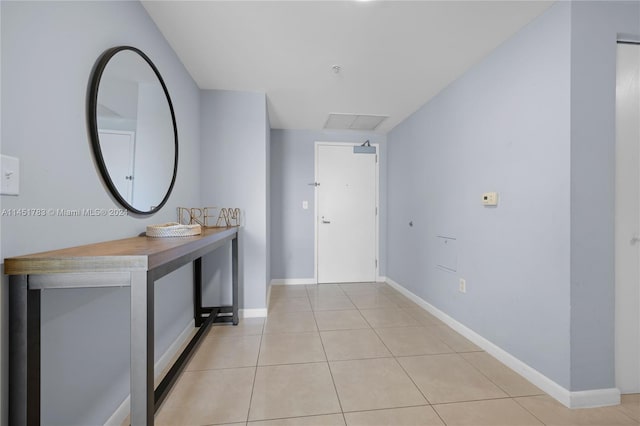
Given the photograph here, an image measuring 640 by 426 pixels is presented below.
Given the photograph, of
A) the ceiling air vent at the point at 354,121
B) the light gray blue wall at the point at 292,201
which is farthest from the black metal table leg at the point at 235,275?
the ceiling air vent at the point at 354,121

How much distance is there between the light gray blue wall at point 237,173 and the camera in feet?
8.65

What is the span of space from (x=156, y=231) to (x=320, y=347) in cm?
145

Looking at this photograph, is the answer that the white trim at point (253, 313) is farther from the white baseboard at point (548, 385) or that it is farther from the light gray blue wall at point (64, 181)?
the white baseboard at point (548, 385)

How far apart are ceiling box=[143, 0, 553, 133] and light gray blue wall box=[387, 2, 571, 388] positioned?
258mm

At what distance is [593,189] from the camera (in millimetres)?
1473

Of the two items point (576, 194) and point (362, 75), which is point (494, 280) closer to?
point (576, 194)

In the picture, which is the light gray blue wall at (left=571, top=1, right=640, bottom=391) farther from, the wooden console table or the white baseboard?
the wooden console table

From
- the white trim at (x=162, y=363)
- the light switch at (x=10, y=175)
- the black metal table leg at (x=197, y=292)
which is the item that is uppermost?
the light switch at (x=10, y=175)

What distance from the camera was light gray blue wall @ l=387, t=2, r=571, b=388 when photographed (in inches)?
59.5

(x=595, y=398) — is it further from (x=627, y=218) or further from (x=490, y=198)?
(x=490, y=198)

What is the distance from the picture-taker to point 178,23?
5.64 ft

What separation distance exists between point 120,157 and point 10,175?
540mm

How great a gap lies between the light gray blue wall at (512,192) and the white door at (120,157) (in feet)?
7.70

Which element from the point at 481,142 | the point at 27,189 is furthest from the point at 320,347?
the point at 481,142
